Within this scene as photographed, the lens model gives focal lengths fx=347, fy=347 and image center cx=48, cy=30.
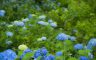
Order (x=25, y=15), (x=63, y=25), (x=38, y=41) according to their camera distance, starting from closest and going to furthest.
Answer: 1. (x=38, y=41)
2. (x=63, y=25)
3. (x=25, y=15)

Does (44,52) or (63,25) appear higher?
(63,25)

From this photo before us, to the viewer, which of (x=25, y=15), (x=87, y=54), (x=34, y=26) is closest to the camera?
(x=87, y=54)

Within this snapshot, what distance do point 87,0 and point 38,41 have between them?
0.78 metres

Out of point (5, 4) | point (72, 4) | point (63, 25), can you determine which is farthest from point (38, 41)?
point (5, 4)

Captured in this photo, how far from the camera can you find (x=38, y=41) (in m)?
4.16

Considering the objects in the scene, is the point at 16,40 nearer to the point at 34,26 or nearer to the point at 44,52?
the point at 34,26

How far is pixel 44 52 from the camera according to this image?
115 inches

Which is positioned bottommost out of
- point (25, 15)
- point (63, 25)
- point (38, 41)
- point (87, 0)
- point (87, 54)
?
point (87, 54)

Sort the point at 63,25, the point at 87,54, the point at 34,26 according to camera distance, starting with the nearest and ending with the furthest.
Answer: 1. the point at 87,54
2. the point at 34,26
3. the point at 63,25

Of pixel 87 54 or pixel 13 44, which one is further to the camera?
pixel 13 44

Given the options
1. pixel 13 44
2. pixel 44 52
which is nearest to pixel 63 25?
pixel 13 44

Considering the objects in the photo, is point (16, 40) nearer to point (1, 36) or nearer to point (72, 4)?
point (1, 36)

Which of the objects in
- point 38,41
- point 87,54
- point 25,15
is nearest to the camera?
point 87,54

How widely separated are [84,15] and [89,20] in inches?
4.6
